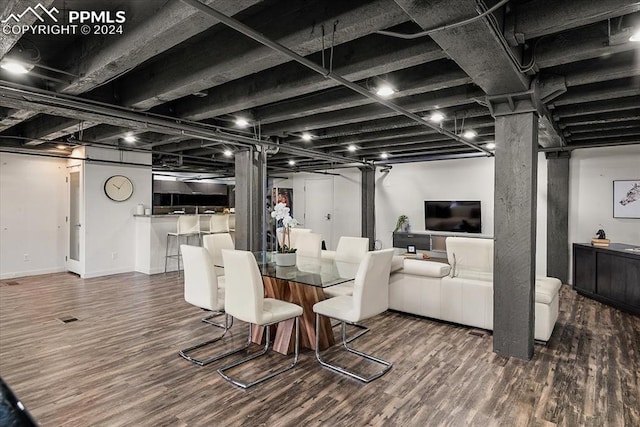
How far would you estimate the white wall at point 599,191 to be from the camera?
6.10 meters

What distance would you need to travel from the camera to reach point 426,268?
4344 millimetres

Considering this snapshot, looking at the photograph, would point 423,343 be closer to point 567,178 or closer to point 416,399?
point 416,399

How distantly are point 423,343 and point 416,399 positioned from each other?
112 centimetres

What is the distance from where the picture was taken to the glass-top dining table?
341 cm

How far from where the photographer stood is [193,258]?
3.36 m

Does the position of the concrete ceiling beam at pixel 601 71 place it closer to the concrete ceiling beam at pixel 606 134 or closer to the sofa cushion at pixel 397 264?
the sofa cushion at pixel 397 264

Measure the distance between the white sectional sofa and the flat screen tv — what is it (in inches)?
140

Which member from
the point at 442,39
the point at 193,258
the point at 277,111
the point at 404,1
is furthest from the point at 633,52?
the point at 193,258

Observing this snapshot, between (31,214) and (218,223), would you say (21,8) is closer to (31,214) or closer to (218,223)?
(218,223)

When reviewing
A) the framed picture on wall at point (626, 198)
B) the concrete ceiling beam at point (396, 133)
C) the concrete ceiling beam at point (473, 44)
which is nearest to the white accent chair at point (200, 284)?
the concrete ceiling beam at point (473, 44)

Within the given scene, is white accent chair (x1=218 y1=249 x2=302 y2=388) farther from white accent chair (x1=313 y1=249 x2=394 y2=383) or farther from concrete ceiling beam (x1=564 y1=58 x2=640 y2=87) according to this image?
concrete ceiling beam (x1=564 y1=58 x2=640 y2=87)

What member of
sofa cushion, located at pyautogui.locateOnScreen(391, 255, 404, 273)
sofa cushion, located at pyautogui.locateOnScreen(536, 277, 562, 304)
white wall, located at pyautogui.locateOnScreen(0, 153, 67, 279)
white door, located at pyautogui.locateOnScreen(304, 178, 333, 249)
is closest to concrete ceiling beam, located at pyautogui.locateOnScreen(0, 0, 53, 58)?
sofa cushion, located at pyautogui.locateOnScreen(391, 255, 404, 273)

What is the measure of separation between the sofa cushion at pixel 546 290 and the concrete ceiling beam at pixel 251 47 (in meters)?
3.10

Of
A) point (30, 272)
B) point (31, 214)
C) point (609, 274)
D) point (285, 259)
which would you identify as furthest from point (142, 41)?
point (30, 272)
